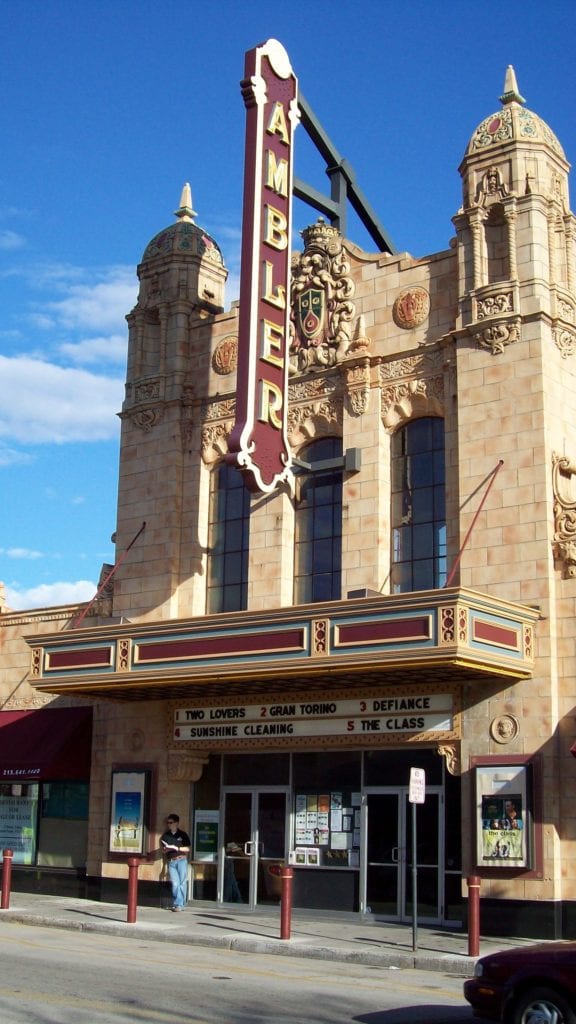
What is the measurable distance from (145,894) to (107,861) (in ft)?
4.02

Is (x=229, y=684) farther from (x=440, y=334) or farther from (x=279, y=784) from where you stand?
(x=440, y=334)

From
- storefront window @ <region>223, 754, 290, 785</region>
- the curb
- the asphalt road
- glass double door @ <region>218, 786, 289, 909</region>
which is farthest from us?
storefront window @ <region>223, 754, 290, 785</region>

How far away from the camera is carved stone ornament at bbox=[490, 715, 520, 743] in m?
20.4

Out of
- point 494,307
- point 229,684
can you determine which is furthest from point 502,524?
point 229,684

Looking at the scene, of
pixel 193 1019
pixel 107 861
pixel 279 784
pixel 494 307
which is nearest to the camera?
pixel 193 1019

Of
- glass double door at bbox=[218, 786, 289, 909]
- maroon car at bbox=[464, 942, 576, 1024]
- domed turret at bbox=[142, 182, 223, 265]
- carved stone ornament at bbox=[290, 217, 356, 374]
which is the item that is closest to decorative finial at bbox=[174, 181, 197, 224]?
domed turret at bbox=[142, 182, 223, 265]

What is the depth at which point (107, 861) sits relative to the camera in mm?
25641

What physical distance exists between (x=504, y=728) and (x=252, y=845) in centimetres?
633

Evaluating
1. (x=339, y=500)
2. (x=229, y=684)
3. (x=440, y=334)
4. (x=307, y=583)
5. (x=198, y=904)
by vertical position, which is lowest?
(x=198, y=904)

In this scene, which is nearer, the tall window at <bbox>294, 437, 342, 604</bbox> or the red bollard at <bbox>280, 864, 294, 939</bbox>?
the red bollard at <bbox>280, 864, 294, 939</bbox>

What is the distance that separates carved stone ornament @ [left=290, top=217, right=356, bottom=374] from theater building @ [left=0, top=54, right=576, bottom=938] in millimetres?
51

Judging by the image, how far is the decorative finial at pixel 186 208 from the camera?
2975cm

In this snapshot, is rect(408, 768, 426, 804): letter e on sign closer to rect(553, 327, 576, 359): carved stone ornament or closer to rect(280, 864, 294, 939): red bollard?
rect(280, 864, 294, 939): red bollard

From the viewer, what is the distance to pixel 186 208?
2991 cm
